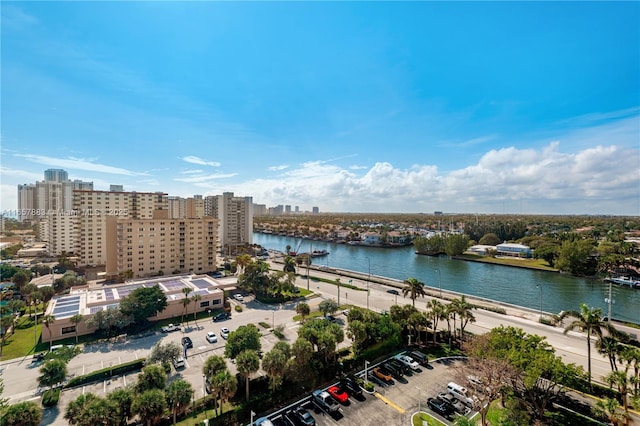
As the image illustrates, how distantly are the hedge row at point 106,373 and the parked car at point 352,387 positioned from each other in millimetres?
14389

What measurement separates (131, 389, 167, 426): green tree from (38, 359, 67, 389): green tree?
24.7 feet

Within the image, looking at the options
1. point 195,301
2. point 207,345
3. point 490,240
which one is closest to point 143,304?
point 195,301

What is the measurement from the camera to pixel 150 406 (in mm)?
13805

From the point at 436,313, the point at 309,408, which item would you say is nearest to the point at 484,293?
the point at 436,313

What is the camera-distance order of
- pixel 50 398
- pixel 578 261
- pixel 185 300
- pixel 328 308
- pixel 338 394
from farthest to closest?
pixel 578 261 → pixel 185 300 → pixel 328 308 → pixel 338 394 → pixel 50 398

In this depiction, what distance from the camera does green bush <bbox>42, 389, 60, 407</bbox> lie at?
1709 cm

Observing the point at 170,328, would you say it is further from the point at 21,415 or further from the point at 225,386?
the point at 225,386

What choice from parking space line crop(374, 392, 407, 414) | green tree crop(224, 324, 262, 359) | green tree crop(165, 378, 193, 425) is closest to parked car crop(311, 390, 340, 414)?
parking space line crop(374, 392, 407, 414)

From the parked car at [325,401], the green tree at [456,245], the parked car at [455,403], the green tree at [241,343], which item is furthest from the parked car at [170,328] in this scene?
the green tree at [456,245]

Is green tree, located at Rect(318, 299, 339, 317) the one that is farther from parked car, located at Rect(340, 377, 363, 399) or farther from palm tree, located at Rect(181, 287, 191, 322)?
palm tree, located at Rect(181, 287, 191, 322)

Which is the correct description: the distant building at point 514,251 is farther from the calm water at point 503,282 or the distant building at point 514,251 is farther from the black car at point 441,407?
the black car at point 441,407

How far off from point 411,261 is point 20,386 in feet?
223

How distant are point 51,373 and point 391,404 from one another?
19607 millimetres

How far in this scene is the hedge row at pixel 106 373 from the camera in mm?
19312
